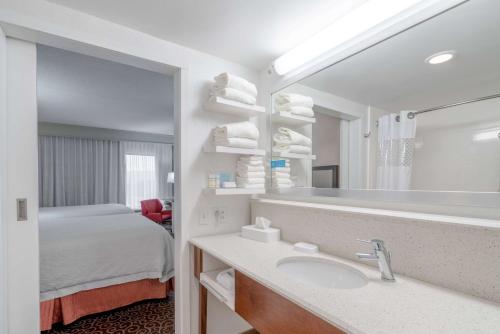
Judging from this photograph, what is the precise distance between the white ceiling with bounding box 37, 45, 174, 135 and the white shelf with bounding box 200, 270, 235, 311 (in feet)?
6.59

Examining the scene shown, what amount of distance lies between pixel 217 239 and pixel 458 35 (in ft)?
4.92

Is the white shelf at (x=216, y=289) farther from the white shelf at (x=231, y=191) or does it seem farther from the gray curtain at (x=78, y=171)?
the gray curtain at (x=78, y=171)

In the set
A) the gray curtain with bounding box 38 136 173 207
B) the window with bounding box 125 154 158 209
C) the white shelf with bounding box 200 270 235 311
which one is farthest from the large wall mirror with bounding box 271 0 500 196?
the window with bounding box 125 154 158 209

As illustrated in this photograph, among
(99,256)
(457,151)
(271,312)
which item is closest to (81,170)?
(99,256)

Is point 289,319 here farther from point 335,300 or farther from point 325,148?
point 325,148

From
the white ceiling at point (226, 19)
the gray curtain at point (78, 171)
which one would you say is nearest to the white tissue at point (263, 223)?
the white ceiling at point (226, 19)

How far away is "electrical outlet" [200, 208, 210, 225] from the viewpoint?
5.16ft

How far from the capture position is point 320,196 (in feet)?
4.58

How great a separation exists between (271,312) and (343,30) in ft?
4.39

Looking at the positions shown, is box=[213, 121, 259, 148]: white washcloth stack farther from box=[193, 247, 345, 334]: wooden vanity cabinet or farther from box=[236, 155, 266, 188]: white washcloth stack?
box=[193, 247, 345, 334]: wooden vanity cabinet

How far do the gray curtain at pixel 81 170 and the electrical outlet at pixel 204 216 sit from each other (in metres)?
4.56

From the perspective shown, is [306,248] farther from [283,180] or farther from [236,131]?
[236,131]

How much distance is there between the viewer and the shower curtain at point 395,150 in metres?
1.06

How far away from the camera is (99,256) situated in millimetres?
2098
